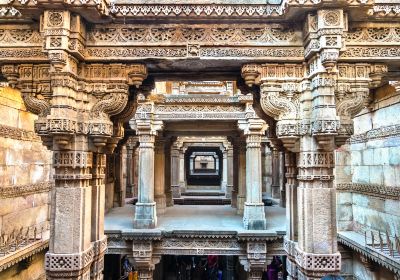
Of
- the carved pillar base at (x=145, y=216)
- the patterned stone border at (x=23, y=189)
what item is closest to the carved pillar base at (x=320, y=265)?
the patterned stone border at (x=23, y=189)

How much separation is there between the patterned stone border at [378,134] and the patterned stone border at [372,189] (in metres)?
1.02

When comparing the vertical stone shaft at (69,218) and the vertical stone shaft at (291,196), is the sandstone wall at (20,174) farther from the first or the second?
the vertical stone shaft at (291,196)

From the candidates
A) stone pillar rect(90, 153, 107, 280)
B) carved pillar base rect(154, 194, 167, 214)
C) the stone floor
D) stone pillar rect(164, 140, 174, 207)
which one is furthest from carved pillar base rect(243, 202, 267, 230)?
stone pillar rect(90, 153, 107, 280)

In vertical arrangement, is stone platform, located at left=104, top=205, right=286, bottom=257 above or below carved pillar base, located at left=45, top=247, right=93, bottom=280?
below

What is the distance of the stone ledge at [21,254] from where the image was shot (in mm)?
5728

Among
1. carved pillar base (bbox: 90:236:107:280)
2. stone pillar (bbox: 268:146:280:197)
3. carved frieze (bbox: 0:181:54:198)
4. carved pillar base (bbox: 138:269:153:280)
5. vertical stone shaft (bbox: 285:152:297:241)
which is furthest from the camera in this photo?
stone pillar (bbox: 268:146:280:197)

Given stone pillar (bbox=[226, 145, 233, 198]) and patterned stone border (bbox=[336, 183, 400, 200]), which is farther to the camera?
stone pillar (bbox=[226, 145, 233, 198])

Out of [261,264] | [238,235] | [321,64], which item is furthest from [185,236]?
[321,64]

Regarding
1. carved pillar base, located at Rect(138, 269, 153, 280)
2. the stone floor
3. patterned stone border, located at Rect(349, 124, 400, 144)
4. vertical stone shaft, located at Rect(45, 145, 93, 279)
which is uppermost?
patterned stone border, located at Rect(349, 124, 400, 144)

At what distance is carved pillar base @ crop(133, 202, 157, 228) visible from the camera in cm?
1016

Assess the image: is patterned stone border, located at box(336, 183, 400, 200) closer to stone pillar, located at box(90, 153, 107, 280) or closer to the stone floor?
the stone floor

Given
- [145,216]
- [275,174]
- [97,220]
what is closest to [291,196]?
[97,220]

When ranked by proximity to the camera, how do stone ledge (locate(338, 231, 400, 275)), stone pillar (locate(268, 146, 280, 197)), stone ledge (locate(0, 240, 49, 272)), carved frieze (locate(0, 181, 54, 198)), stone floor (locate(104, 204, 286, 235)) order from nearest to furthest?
stone ledge (locate(338, 231, 400, 275)) → stone ledge (locate(0, 240, 49, 272)) → carved frieze (locate(0, 181, 54, 198)) → stone floor (locate(104, 204, 286, 235)) → stone pillar (locate(268, 146, 280, 197))

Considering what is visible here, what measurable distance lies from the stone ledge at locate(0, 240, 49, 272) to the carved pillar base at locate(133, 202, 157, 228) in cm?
291
